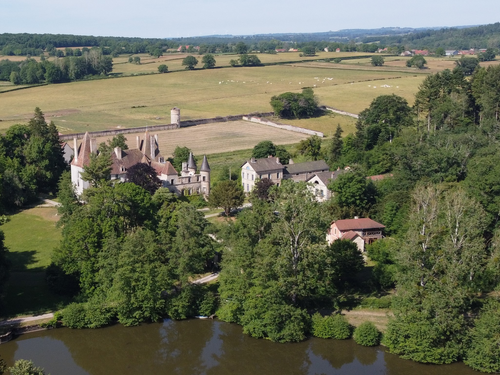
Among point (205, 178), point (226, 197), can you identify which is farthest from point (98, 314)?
point (205, 178)

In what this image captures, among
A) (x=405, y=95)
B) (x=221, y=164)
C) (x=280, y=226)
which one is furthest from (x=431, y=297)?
(x=405, y=95)

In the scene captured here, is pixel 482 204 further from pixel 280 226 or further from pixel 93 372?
pixel 93 372

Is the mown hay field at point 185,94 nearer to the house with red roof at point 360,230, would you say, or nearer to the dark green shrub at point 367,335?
the house with red roof at point 360,230

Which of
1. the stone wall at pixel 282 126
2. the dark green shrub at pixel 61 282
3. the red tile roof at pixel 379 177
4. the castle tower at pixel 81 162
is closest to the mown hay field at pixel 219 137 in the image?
the stone wall at pixel 282 126

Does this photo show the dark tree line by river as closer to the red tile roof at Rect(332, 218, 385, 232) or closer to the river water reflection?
the red tile roof at Rect(332, 218, 385, 232)

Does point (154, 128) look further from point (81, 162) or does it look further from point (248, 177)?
point (248, 177)
